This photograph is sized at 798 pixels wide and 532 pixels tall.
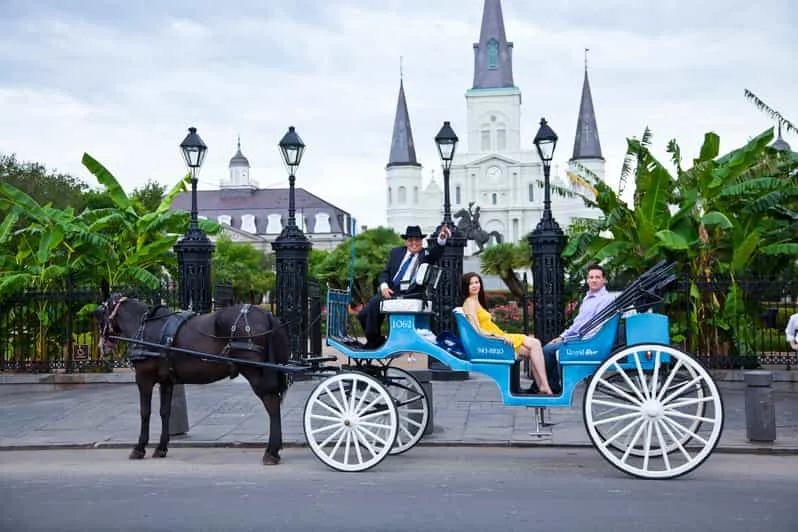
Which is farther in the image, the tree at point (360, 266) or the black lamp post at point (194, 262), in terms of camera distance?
the tree at point (360, 266)

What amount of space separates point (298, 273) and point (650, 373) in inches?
373

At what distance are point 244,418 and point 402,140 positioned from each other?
3550 inches

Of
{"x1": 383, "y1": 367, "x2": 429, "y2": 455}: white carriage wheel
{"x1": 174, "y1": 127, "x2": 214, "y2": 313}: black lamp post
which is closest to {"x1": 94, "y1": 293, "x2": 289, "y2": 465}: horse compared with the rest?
{"x1": 383, "y1": 367, "x2": 429, "y2": 455}: white carriage wheel

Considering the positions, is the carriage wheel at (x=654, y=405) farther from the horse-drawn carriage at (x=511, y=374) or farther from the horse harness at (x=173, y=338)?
the horse harness at (x=173, y=338)

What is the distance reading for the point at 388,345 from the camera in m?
8.40

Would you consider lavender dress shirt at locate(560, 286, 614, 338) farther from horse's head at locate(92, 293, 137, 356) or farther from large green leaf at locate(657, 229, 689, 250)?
large green leaf at locate(657, 229, 689, 250)

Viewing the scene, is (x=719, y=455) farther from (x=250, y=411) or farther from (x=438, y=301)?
(x=438, y=301)

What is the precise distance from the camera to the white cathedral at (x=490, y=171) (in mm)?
104000

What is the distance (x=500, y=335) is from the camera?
8336mm

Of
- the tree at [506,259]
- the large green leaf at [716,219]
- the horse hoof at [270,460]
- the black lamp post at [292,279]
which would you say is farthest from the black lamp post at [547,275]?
the tree at [506,259]

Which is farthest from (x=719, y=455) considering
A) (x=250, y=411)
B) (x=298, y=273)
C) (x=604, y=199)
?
(x=298, y=273)

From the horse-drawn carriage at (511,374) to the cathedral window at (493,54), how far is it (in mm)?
99216

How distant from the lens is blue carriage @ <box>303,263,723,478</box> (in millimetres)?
7523

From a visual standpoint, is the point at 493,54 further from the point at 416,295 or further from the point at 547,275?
the point at 416,295
